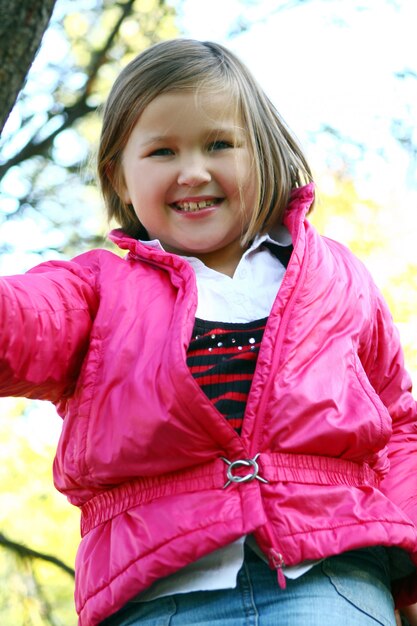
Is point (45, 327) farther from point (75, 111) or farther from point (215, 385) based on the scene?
point (75, 111)

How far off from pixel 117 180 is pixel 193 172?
10.2 inches

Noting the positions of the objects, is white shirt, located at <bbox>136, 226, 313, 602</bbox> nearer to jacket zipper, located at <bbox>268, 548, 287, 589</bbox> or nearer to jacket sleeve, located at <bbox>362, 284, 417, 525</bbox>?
jacket zipper, located at <bbox>268, 548, 287, 589</bbox>

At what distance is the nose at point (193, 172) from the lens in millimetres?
2041

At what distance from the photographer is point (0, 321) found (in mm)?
1682

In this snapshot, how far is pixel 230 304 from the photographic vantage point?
2031 millimetres

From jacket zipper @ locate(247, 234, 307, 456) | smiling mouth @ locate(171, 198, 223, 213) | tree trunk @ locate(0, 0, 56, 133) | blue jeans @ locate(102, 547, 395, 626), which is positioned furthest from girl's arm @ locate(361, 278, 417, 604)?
tree trunk @ locate(0, 0, 56, 133)

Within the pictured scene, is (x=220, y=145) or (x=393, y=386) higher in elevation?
(x=220, y=145)

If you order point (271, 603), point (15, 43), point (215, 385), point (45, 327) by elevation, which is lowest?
point (271, 603)

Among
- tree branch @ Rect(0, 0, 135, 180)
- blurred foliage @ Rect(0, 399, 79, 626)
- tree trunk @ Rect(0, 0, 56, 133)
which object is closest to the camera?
tree trunk @ Rect(0, 0, 56, 133)

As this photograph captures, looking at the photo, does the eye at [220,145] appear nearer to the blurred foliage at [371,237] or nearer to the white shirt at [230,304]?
the white shirt at [230,304]

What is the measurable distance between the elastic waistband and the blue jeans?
0.14 metres

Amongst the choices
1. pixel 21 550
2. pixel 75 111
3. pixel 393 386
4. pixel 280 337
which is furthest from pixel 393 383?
pixel 75 111

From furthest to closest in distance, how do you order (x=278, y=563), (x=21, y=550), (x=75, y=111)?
(x=75, y=111), (x=21, y=550), (x=278, y=563)

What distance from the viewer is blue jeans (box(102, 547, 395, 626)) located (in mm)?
1723
